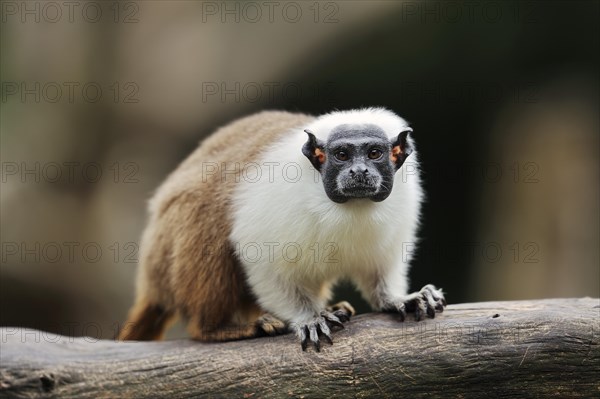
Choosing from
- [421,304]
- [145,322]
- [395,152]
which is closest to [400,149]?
[395,152]

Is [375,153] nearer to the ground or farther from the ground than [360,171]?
farther from the ground

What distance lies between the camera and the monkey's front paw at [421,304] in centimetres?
496

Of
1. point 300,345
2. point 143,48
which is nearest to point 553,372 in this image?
point 300,345

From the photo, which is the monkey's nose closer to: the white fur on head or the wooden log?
the white fur on head

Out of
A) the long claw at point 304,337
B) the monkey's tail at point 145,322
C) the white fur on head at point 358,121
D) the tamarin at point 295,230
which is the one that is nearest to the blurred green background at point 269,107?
the monkey's tail at point 145,322

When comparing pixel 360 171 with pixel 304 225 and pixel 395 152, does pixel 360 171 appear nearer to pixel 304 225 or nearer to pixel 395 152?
pixel 395 152

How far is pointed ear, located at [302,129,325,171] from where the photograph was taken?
4.86m

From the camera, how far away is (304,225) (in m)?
5.01

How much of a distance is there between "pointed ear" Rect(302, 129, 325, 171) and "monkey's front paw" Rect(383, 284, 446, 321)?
3.68ft

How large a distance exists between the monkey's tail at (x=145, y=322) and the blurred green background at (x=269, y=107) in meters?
3.59

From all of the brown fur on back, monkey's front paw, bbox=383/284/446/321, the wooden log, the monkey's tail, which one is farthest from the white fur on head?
the monkey's tail

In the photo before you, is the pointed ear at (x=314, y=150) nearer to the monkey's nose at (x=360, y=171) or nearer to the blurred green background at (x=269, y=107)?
the monkey's nose at (x=360, y=171)

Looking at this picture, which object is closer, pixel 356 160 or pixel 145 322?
pixel 356 160

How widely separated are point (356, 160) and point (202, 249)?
1361mm
